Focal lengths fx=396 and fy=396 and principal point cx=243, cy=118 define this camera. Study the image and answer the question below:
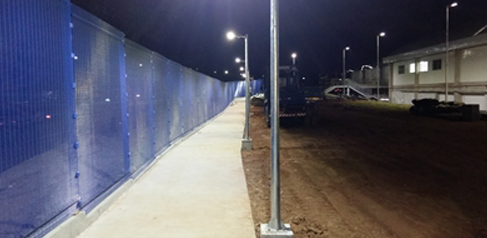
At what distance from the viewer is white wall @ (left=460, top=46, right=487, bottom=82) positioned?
35562 millimetres

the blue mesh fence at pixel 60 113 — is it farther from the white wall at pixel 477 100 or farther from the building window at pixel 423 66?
the building window at pixel 423 66

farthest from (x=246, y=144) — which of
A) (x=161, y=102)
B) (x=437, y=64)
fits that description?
(x=437, y=64)

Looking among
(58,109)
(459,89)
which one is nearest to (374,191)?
(58,109)

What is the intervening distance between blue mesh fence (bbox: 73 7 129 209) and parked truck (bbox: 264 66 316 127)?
54.2ft

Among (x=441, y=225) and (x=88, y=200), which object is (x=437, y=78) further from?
(x=88, y=200)

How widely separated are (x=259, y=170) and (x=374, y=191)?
129 inches

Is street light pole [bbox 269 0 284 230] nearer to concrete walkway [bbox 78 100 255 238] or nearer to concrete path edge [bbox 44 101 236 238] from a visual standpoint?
concrete walkway [bbox 78 100 255 238]

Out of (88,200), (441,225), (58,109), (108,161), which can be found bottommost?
(441,225)

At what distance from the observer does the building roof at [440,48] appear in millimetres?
35375

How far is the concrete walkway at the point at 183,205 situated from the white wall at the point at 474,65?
33004mm

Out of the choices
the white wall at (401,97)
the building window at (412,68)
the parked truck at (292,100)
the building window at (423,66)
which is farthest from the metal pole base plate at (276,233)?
the white wall at (401,97)

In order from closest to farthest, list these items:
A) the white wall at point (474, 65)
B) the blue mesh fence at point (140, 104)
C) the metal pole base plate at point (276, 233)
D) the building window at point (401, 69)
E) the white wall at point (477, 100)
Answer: the metal pole base plate at point (276, 233) < the blue mesh fence at point (140, 104) < the white wall at point (477, 100) < the white wall at point (474, 65) < the building window at point (401, 69)

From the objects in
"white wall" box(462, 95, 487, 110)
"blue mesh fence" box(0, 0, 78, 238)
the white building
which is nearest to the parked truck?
"blue mesh fence" box(0, 0, 78, 238)

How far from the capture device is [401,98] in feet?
170
